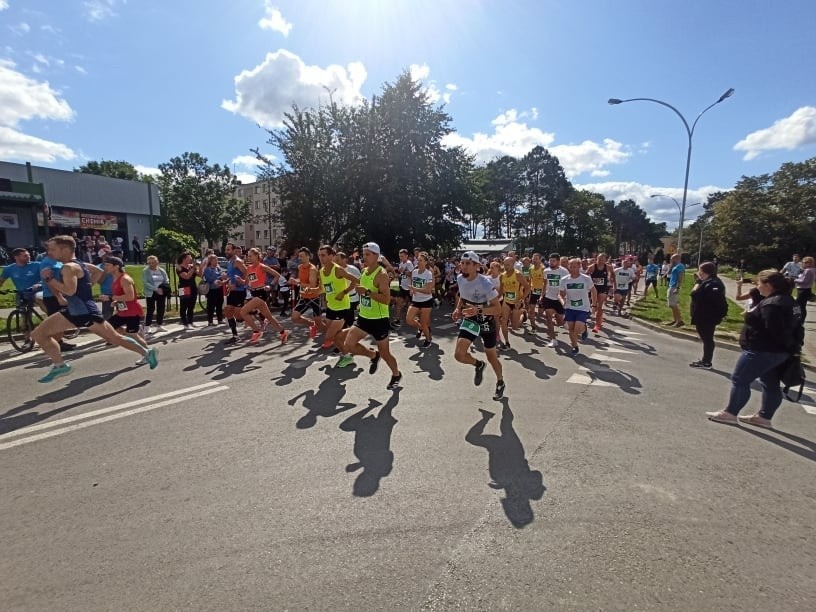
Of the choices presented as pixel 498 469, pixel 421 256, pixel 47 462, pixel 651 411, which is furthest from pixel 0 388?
pixel 651 411

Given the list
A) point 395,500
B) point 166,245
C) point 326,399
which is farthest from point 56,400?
point 166,245

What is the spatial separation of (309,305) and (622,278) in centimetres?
1017


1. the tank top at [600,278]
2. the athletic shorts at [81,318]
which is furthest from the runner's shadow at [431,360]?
the tank top at [600,278]

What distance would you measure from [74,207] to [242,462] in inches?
1899

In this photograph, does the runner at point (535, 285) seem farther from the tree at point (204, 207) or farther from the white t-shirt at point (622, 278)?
the tree at point (204, 207)

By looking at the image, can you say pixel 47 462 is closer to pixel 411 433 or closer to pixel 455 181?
pixel 411 433

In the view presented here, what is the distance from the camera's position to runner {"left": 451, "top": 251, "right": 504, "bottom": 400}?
5.64 meters

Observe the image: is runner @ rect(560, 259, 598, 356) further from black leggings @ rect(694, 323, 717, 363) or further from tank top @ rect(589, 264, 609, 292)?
tank top @ rect(589, 264, 609, 292)

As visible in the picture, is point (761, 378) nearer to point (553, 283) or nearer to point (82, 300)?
point (553, 283)

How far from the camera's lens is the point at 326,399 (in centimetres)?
559

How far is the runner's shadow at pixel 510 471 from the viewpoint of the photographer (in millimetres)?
3164

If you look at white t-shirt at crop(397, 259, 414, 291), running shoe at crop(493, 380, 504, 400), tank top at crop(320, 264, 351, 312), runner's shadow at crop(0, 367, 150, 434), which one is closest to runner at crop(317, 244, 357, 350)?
A: tank top at crop(320, 264, 351, 312)

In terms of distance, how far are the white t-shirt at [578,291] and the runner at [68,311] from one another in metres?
7.78

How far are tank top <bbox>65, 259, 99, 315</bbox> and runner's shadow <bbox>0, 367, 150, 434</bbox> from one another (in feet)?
3.19
